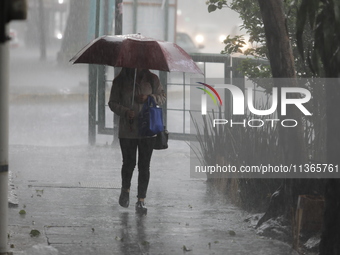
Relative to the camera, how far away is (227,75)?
11.6 metres

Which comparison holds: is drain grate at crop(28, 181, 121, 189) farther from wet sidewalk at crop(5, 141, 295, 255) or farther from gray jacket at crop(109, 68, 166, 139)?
gray jacket at crop(109, 68, 166, 139)

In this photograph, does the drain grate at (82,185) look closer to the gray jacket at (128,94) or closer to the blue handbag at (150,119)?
the gray jacket at (128,94)

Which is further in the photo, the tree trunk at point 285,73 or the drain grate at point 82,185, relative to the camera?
the drain grate at point 82,185

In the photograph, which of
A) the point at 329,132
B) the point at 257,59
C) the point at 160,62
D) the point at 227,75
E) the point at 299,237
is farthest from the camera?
the point at 227,75

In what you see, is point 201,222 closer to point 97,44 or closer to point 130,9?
point 97,44

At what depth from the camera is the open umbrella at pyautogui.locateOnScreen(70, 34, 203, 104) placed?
809 centimetres

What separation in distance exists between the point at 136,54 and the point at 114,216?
1.65 metres

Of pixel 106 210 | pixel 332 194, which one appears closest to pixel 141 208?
pixel 106 210

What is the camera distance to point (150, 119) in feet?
27.0

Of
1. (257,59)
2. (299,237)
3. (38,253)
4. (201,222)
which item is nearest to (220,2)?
(257,59)

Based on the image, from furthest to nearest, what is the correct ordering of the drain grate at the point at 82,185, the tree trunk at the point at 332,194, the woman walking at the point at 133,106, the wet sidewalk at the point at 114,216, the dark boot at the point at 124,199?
the drain grate at the point at 82,185 < the dark boot at the point at 124,199 < the woman walking at the point at 133,106 < the wet sidewalk at the point at 114,216 < the tree trunk at the point at 332,194

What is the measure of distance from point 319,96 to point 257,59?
1602mm

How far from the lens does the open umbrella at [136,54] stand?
809 cm

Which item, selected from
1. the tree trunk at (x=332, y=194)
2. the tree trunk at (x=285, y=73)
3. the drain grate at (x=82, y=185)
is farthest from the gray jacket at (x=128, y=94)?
the tree trunk at (x=332, y=194)
